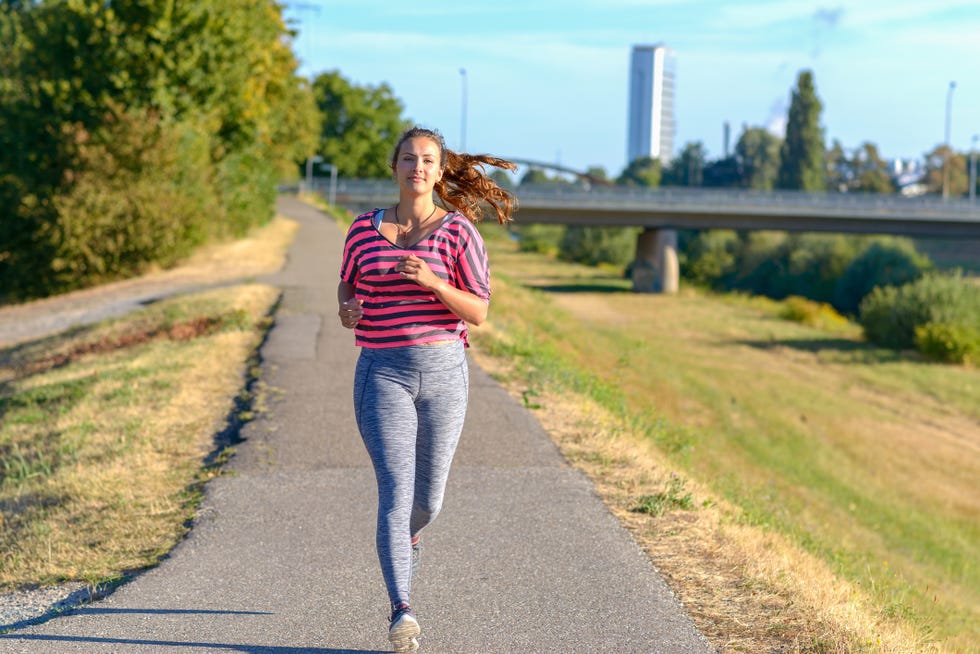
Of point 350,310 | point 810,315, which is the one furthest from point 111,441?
point 810,315

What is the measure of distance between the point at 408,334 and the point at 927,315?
40.5 metres

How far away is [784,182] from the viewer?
89.9m

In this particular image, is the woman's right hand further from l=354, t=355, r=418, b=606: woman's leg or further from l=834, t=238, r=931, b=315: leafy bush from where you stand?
l=834, t=238, r=931, b=315: leafy bush

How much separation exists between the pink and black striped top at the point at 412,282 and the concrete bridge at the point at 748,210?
51.8m

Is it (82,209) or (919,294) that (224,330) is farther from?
(919,294)

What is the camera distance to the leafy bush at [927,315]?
3984 centimetres

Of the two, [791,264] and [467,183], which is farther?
[791,264]

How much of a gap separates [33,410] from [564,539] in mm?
7281

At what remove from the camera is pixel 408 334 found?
446cm

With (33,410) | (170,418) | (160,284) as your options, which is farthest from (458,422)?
(160,284)

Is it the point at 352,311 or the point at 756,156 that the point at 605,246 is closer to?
the point at 756,156

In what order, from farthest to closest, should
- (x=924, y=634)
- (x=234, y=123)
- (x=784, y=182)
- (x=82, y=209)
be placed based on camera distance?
(x=784, y=182) → (x=234, y=123) → (x=82, y=209) → (x=924, y=634)

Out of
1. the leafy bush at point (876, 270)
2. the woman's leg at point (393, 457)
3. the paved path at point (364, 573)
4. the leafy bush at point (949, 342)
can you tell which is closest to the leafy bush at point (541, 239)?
the leafy bush at point (876, 270)

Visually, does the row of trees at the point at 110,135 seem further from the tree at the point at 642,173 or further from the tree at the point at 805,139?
the tree at the point at 642,173
